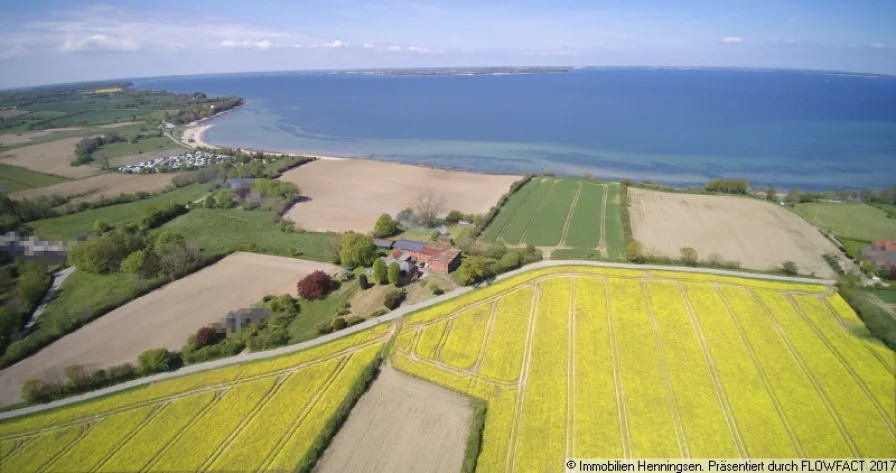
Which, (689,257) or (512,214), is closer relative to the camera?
(689,257)

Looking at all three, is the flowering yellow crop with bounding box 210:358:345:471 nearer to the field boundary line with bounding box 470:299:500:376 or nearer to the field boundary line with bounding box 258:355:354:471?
Answer: the field boundary line with bounding box 258:355:354:471

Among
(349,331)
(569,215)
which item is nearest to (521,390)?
(349,331)

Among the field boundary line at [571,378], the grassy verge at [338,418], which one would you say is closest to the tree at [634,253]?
the field boundary line at [571,378]

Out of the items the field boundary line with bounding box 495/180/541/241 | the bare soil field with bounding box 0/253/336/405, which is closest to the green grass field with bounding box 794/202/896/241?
the field boundary line with bounding box 495/180/541/241

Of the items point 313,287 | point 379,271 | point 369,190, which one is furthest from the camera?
point 369,190

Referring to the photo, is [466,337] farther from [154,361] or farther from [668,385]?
[154,361]

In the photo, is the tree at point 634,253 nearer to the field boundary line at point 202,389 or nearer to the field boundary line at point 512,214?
the field boundary line at point 512,214

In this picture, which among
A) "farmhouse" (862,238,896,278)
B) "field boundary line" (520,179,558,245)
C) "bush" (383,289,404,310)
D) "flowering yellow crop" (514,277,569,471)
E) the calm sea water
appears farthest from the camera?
the calm sea water
